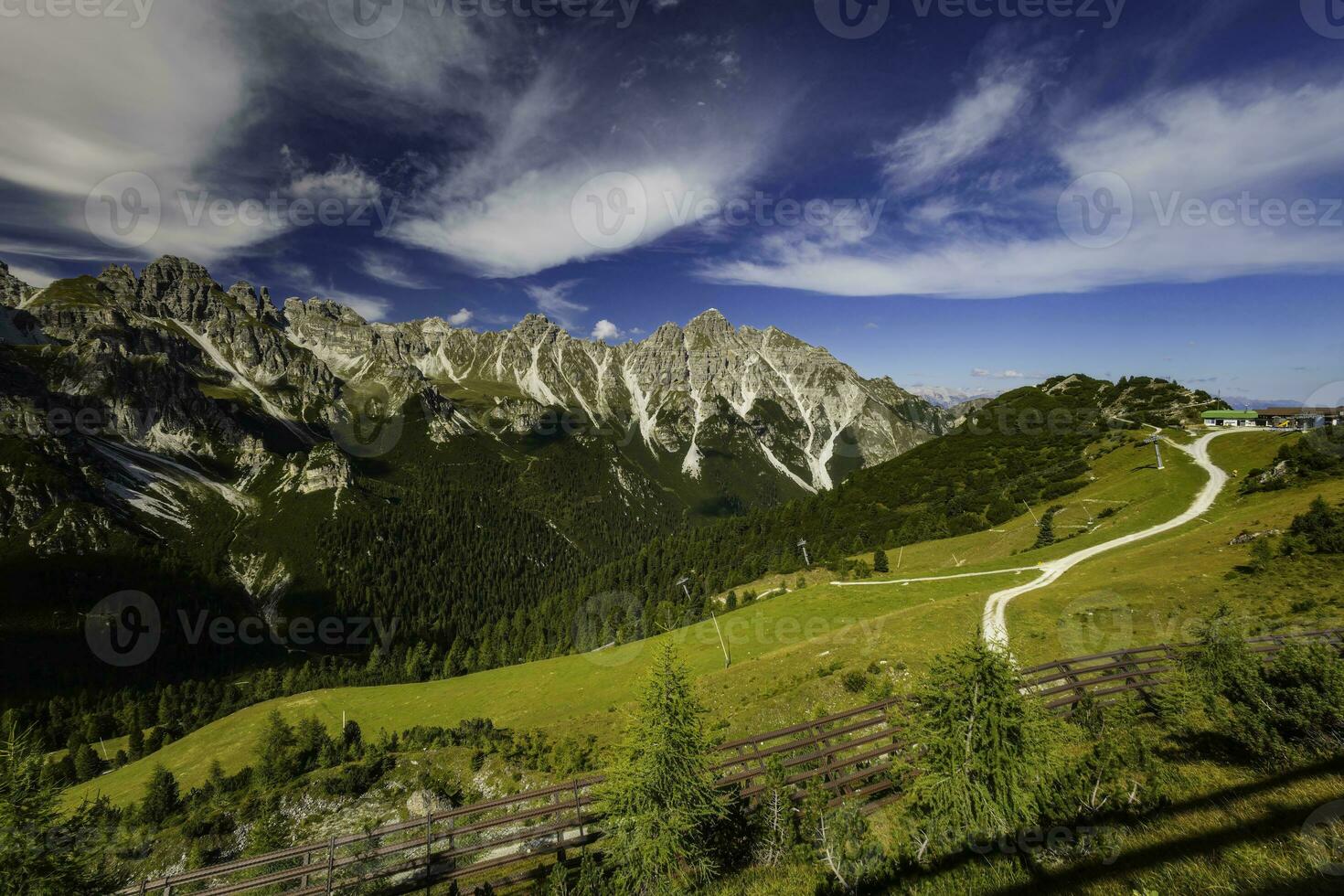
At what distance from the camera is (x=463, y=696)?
228 feet

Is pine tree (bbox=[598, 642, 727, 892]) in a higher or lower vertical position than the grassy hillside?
higher

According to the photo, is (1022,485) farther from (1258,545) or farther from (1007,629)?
(1007,629)

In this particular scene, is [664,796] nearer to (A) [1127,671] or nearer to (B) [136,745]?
(A) [1127,671]

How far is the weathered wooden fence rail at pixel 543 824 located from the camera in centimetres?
1596

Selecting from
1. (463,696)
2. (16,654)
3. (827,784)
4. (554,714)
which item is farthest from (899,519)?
(16,654)

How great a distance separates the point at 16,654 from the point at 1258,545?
824 ft

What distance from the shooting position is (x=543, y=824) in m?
20.1

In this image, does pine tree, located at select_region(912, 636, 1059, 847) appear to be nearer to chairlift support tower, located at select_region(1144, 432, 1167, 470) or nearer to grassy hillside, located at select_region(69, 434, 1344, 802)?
grassy hillside, located at select_region(69, 434, 1344, 802)

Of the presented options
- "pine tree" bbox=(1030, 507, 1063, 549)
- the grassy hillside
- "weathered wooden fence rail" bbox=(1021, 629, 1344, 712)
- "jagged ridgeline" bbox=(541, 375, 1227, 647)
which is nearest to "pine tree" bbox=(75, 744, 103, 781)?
the grassy hillside

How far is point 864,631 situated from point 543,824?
26198mm

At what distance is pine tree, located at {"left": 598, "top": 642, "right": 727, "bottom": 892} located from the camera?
14.0 metres

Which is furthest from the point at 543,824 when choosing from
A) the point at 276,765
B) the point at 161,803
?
the point at 161,803

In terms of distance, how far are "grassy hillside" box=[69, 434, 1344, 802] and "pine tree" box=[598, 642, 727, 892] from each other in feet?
11.5

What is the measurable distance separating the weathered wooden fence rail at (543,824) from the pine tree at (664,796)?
1.32 m
